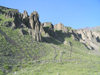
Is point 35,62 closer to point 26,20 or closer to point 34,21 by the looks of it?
point 26,20

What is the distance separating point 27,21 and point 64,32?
50.8m

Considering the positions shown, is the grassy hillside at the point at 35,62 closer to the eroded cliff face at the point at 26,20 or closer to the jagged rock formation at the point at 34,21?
the eroded cliff face at the point at 26,20

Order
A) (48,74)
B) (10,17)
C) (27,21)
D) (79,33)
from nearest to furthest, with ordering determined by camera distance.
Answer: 1. (48,74)
2. (10,17)
3. (27,21)
4. (79,33)

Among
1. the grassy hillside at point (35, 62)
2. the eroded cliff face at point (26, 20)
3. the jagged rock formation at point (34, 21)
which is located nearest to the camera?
the grassy hillside at point (35, 62)

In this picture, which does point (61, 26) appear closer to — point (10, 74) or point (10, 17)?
point (10, 17)

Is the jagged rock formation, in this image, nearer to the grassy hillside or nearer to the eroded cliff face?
the eroded cliff face

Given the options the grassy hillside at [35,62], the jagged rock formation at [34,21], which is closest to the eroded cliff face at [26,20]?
the jagged rock formation at [34,21]

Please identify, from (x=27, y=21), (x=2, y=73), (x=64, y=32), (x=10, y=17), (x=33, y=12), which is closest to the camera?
(x=2, y=73)

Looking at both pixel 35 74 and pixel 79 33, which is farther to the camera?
pixel 79 33

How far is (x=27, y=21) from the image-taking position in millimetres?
98812

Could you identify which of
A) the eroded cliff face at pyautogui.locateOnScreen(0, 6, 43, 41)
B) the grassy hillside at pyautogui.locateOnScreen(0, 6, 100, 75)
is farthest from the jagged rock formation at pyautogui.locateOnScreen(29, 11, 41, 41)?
the grassy hillside at pyautogui.locateOnScreen(0, 6, 100, 75)

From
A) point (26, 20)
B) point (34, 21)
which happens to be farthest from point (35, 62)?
point (34, 21)

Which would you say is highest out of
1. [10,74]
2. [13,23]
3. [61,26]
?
[61,26]

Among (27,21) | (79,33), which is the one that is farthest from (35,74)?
(79,33)
